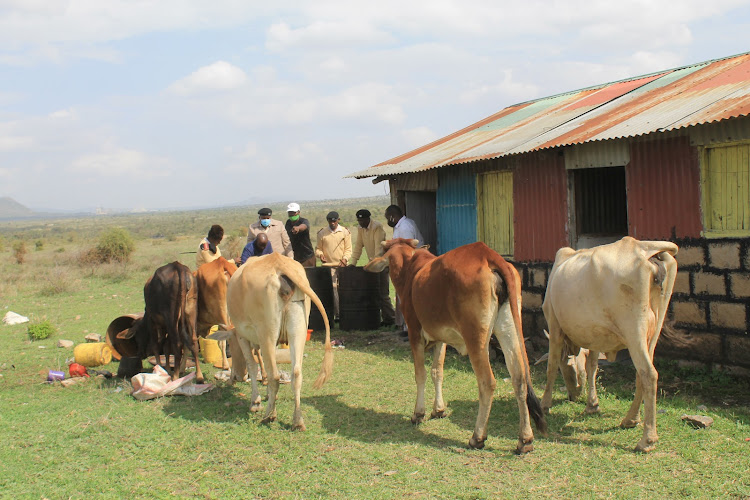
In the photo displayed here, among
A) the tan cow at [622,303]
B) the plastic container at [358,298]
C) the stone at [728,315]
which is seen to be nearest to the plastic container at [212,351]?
the plastic container at [358,298]

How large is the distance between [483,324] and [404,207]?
6.75m

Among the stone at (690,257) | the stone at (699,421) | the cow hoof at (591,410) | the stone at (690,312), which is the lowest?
the cow hoof at (591,410)

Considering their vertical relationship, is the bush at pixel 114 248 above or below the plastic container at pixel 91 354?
above

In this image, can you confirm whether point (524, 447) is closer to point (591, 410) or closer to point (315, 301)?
point (591, 410)

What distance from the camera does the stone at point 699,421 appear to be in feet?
18.2

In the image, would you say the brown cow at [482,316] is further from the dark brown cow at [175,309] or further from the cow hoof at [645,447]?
the dark brown cow at [175,309]

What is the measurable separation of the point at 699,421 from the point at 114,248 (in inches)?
994

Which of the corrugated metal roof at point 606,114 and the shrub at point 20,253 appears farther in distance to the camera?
the shrub at point 20,253

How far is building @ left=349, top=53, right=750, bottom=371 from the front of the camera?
270 inches

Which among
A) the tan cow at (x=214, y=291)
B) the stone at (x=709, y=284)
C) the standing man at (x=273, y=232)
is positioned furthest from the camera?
the standing man at (x=273, y=232)

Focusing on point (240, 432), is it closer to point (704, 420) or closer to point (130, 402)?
point (130, 402)

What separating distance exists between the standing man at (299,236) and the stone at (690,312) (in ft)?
20.8

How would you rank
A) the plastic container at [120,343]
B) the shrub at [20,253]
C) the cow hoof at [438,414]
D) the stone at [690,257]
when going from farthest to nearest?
the shrub at [20,253]
the plastic container at [120,343]
the stone at [690,257]
the cow hoof at [438,414]

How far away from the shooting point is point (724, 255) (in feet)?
22.7
